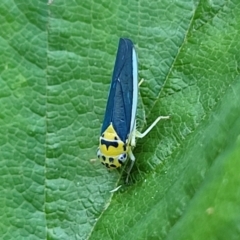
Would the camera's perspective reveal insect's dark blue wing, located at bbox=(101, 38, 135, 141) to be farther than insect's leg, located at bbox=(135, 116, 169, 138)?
Yes

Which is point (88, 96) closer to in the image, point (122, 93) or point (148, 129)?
point (122, 93)

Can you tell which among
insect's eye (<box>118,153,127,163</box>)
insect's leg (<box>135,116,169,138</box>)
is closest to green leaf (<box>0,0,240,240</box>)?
insect's leg (<box>135,116,169,138</box>)

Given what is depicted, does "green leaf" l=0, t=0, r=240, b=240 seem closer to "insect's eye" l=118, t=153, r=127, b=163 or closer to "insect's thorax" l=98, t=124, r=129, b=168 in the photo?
"insect's thorax" l=98, t=124, r=129, b=168

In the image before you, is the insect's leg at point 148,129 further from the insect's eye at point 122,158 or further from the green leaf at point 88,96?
the insect's eye at point 122,158

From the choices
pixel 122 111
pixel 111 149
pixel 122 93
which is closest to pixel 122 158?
pixel 111 149

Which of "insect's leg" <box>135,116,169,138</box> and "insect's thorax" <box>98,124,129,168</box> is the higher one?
"insect's leg" <box>135,116,169,138</box>

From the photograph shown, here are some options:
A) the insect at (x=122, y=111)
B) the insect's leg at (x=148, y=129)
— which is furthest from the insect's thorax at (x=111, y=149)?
the insect's leg at (x=148, y=129)

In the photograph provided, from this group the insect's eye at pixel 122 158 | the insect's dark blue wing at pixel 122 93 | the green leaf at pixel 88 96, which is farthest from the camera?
the insect's eye at pixel 122 158

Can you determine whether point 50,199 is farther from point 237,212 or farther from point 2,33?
point 237,212

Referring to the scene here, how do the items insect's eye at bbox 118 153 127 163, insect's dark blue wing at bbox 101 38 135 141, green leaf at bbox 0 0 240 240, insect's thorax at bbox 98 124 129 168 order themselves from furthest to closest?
insect's eye at bbox 118 153 127 163 < insect's thorax at bbox 98 124 129 168 < insect's dark blue wing at bbox 101 38 135 141 < green leaf at bbox 0 0 240 240
